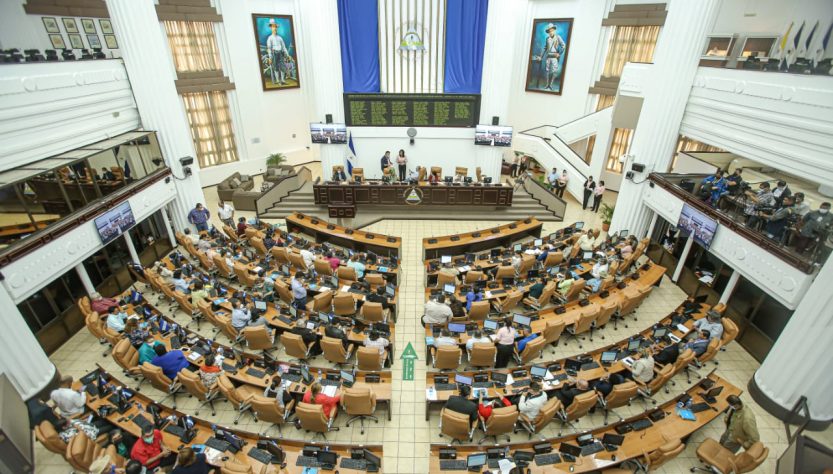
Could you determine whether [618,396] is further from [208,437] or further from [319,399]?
[208,437]

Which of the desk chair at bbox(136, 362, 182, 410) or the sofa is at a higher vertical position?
the sofa

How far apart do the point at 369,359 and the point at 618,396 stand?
5.53 metres

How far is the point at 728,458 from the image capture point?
7.44 meters

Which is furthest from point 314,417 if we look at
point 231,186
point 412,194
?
point 231,186

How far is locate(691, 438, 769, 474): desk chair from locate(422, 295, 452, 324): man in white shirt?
5.94 metres

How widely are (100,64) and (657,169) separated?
19.1m

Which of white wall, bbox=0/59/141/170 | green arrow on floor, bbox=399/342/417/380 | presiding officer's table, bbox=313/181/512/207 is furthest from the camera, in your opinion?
presiding officer's table, bbox=313/181/512/207

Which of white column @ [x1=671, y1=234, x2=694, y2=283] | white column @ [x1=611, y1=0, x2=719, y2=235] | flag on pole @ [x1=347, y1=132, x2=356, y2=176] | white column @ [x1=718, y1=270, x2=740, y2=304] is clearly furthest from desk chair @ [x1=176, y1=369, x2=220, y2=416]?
white column @ [x1=611, y1=0, x2=719, y2=235]

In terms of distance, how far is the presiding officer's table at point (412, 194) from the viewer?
1894 cm

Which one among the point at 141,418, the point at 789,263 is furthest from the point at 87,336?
the point at 789,263

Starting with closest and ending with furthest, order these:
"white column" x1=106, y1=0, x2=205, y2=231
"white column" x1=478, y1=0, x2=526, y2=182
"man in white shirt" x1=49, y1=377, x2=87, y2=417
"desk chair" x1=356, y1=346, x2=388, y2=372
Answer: "man in white shirt" x1=49, y1=377, x2=87, y2=417 → "desk chair" x1=356, y1=346, x2=388, y2=372 → "white column" x1=106, y1=0, x2=205, y2=231 → "white column" x1=478, y1=0, x2=526, y2=182

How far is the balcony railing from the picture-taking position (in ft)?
28.8

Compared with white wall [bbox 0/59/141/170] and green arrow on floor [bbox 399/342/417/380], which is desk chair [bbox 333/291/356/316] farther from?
white wall [bbox 0/59/141/170]

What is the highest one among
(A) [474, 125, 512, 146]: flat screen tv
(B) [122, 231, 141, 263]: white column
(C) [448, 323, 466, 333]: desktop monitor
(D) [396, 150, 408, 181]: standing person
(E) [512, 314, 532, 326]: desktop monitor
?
(A) [474, 125, 512, 146]: flat screen tv
